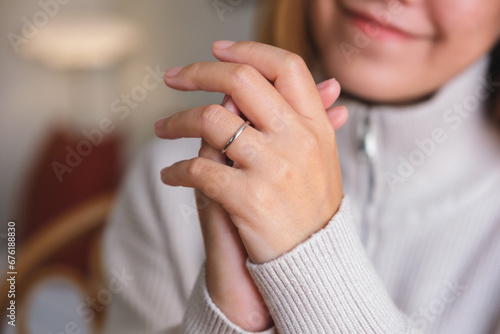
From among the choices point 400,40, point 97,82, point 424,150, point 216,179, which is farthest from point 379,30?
point 97,82

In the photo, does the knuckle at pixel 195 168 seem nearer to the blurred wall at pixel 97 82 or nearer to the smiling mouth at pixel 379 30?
the smiling mouth at pixel 379 30

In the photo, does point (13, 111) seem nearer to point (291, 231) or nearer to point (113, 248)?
point (113, 248)

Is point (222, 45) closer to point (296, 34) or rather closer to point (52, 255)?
point (296, 34)

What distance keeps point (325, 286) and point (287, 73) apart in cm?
17

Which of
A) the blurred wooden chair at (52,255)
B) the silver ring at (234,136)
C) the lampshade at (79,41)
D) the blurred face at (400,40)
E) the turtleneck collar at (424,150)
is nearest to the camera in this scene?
Answer: the silver ring at (234,136)

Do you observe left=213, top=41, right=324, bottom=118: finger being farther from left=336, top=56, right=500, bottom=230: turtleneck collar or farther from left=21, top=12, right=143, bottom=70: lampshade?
left=21, top=12, right=143, bottom=70: lampshade

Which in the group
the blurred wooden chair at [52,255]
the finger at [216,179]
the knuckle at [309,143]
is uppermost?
the finger at [216,179]

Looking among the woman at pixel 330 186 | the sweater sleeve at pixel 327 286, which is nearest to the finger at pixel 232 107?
the woman at pixel 330 186

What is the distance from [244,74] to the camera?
1.31 ft

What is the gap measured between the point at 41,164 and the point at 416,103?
1.50m

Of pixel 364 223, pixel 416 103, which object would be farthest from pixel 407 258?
pixel 416 103

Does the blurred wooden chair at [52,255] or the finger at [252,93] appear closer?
the finger at [252,93]

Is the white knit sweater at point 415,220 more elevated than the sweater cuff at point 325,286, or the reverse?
the sweater cuff at point 325,286

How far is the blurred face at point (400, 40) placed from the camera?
562 millimetres
